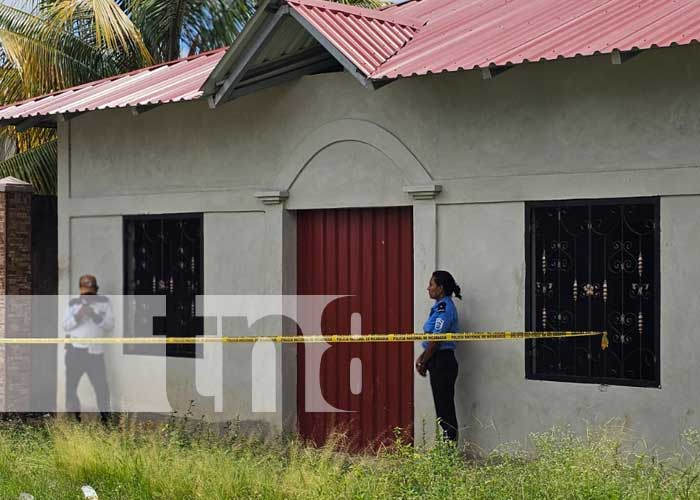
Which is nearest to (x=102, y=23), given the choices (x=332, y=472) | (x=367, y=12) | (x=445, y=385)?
(x=367, y=12)

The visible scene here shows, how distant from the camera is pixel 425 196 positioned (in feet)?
33.5

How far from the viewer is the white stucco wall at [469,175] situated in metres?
8.84

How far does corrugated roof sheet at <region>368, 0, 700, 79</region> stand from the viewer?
27.7 ft

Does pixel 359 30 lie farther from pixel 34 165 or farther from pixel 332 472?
pixel 34 165

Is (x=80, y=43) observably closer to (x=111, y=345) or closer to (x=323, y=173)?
(x=111, y=345)

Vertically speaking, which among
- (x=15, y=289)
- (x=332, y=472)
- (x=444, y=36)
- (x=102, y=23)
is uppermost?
(x=102, y=23)

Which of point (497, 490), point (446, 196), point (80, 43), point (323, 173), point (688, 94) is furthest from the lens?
point (80, 43)

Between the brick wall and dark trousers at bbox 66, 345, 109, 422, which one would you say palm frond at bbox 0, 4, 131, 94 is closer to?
the brick wall

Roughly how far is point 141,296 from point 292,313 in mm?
2156

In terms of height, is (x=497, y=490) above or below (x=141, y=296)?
below

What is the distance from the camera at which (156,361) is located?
12297 mm

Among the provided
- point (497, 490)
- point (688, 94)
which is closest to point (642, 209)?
point (688, 94)

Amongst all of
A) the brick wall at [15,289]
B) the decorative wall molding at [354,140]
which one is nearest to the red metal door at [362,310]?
the decorative wall molding at [354,140]

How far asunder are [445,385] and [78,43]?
1269cm
